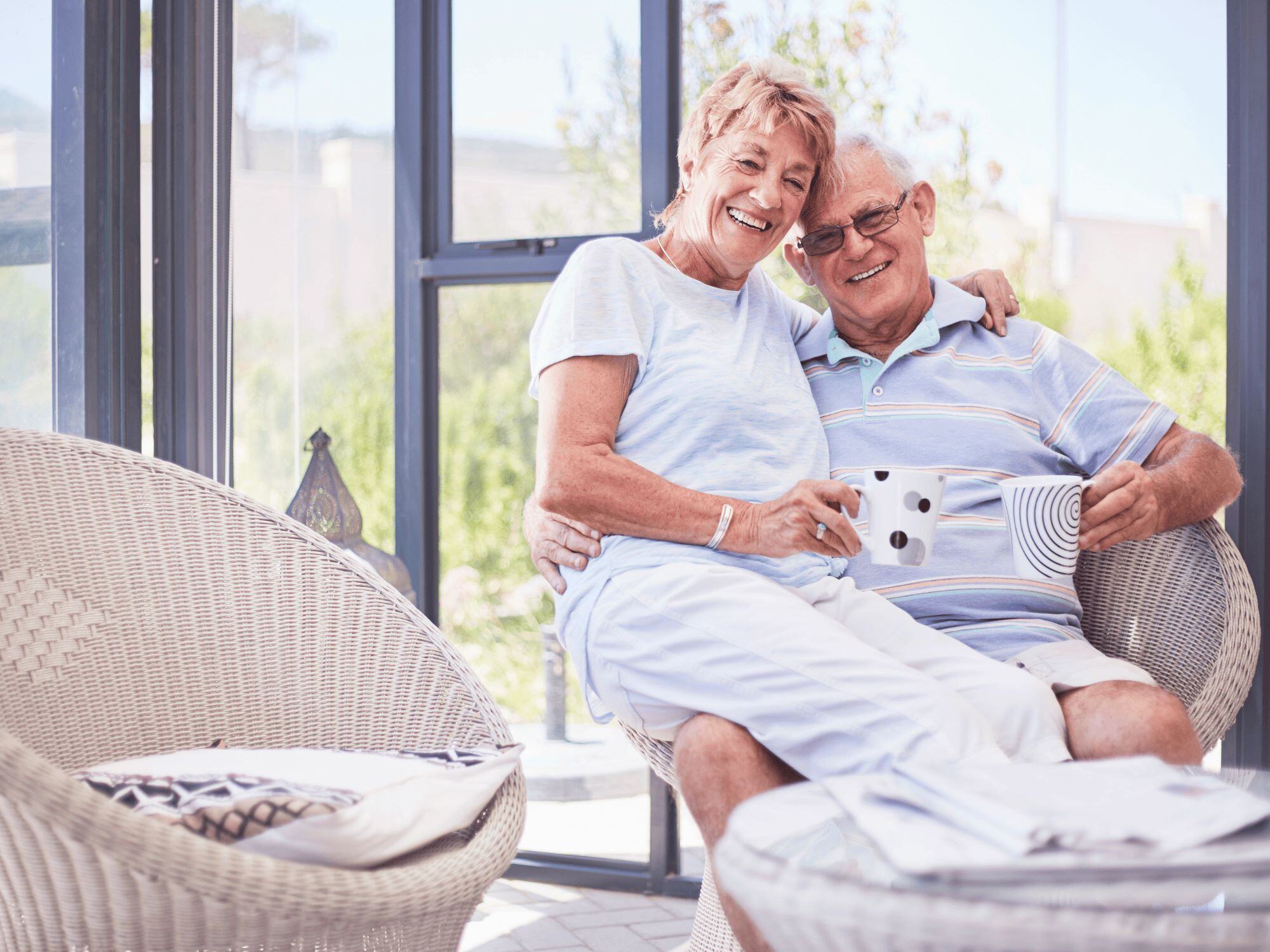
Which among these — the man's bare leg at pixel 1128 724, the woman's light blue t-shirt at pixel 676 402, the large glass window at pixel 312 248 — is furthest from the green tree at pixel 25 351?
the man's bare leg at pixel 1128 724

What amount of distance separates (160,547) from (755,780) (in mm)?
880

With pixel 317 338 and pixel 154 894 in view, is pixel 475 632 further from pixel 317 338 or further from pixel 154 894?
pixel 154 894

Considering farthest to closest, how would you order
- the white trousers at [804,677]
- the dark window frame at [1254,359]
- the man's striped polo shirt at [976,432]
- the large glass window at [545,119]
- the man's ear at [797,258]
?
1. the large glass window at [545,119]
2. the dark window frame at [1254,359]
3. the man's ear at [797,258]
4. the man's striped polo shirt at [976,432]
5. the white trousers at [804,677]

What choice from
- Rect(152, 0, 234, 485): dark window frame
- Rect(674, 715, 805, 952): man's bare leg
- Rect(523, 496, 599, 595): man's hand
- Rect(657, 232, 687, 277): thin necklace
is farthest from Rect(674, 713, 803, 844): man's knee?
Rect(152, 0, 234, 485): dark window frame

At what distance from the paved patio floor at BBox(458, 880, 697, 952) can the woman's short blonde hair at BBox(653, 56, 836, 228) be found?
1444mm

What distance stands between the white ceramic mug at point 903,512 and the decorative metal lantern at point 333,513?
1361 millimetres

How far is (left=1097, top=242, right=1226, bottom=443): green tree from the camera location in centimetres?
235

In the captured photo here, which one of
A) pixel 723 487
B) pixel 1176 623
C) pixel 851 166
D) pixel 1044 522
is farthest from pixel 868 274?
pixel 1176 623

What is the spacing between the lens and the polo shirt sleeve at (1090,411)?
6.40 feet

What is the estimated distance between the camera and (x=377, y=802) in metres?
1.23

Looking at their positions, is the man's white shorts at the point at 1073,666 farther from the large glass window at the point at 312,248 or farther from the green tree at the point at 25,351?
the green tree at the point at 25,351

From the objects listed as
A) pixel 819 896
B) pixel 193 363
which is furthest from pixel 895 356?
pixel 193 363

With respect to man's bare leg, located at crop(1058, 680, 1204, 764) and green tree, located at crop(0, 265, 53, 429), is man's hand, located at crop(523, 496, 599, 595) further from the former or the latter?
green tree, located at crop(0, 265, 53, 429)

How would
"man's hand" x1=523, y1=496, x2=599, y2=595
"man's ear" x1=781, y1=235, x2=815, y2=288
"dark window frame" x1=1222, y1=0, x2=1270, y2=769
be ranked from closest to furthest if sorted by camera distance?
"man's hand" x1=523, y1=496, x2=599, y2=595 < "man's ear" x1=781, y1=235, x2=815, y2=288 < "dark window frame" x1=1222, y1=0, x2=1270, y2=769
